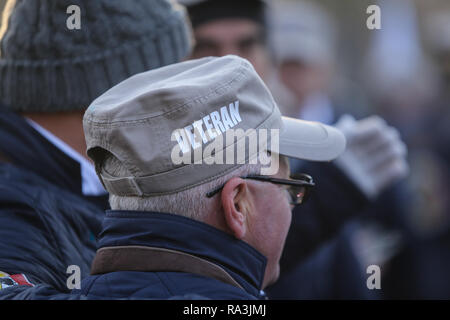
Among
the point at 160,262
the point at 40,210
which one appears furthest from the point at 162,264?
the point at 40,210

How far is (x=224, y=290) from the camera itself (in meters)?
1.56

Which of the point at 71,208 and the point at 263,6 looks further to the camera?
the point at 263,6

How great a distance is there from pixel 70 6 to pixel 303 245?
1283 millimetres

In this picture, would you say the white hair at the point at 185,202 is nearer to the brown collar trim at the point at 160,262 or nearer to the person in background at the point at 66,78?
the brown collar trim at the point at 160,262

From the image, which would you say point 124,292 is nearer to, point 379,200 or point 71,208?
point 71,208

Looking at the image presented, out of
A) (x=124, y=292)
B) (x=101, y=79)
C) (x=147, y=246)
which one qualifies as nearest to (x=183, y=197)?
(x=147, y=246)

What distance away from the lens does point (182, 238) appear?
160 cm

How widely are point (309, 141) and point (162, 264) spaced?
569 millimetres

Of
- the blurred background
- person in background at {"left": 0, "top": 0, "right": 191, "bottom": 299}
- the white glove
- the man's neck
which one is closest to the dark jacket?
person in background at {"left": 0, "top": 0, "right": 191, "bottom": 299}

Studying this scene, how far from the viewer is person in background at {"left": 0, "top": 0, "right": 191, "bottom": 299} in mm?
2277

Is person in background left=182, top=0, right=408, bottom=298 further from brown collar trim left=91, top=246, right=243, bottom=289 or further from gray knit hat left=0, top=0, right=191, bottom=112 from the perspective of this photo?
brown collar trim left=91, top=246, right=243, bottom=289

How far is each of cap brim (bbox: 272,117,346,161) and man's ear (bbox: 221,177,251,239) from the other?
0.55 feet

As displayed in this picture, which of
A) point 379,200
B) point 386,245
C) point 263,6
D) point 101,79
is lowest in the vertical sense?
point 386,245

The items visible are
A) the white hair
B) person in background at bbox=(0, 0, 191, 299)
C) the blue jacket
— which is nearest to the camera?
the blue jacket
